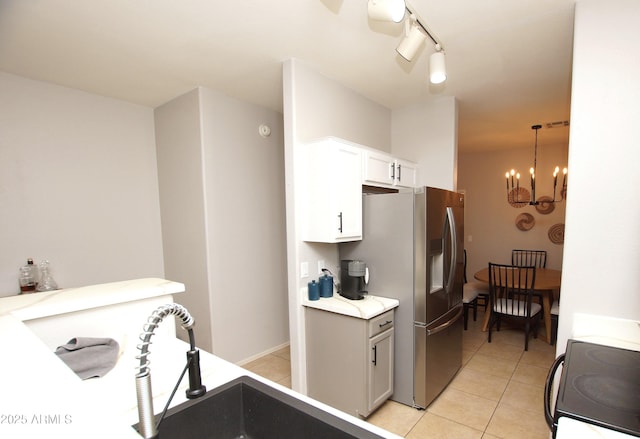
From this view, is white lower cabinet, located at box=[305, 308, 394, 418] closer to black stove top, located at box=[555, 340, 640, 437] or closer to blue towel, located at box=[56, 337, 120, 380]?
black stove top, located at box=[555, 340, 640, 437]

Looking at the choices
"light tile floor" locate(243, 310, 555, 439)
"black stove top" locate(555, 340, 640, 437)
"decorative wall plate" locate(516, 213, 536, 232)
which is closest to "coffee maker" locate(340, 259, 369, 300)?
"light tile floor" locate(243, 310, 555, 439)

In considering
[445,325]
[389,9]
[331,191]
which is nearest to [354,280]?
[331,191]

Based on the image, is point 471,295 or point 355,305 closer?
point 355,305

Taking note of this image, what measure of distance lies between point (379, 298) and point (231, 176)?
6.05 ft

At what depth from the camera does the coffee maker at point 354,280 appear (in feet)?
7.97

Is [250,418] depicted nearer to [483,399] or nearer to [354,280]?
[354,280]

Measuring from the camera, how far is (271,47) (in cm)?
223

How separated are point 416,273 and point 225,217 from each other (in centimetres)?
185

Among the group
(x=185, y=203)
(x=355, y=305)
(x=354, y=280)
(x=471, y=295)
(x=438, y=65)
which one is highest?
(x=438, y=65)

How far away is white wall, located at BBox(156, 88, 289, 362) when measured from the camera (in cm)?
291

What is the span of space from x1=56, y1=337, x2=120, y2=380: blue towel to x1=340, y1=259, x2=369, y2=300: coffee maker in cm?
160

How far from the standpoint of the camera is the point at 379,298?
8.10ft

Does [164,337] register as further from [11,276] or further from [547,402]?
[11,276]

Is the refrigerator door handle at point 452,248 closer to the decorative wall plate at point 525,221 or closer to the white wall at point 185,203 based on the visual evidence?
the white wall at point 185,203
